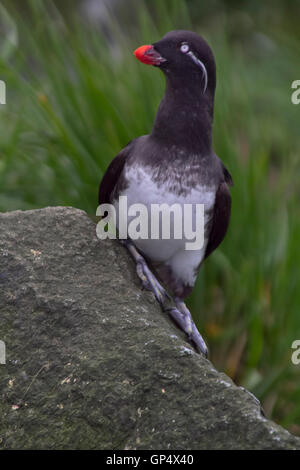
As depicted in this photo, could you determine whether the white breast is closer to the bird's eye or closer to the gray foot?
the gray foot

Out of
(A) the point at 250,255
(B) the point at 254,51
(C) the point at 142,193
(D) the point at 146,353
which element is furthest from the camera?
(B) the point at 254,51

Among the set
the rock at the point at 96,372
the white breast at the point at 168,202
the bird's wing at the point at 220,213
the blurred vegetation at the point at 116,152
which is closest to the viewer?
the rock at the point at 96,372

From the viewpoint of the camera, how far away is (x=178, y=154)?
2.65 meters

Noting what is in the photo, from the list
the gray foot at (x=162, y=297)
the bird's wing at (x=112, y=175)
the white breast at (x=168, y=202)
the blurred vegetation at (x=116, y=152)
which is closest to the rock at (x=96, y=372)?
the gray foot at (x=162, y=297)

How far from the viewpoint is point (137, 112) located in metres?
3.69

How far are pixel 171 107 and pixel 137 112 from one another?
1.03 meters

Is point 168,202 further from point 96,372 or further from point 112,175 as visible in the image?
point 96,372

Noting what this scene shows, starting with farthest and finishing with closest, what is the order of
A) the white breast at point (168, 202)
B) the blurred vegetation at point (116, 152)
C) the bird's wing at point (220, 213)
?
the blurred vegetation at point (116, 152) < the bird's wing at point (220, 213) < the white breast at point (168, 202)

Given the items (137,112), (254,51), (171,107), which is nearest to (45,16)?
(137,112)

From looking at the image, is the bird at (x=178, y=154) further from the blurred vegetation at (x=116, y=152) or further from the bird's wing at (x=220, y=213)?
the blurred vegetation at (x=116, y=152)

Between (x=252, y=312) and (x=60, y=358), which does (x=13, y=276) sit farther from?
(x=252, y=312)

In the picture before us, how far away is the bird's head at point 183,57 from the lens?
263cm

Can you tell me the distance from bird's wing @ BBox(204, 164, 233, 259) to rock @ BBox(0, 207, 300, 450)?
48cm

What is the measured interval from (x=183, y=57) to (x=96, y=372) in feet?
3.89
